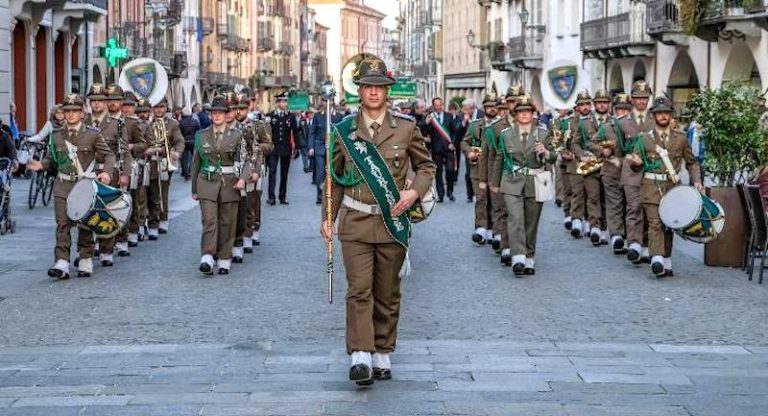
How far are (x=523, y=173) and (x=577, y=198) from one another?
14.4 ft

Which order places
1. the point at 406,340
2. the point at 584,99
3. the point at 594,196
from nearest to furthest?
the point at 406,340 → the point at 594,196 → the point at 584,99

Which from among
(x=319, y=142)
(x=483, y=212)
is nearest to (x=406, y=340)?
(x=483, y=212)

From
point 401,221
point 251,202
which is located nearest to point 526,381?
point 401,221

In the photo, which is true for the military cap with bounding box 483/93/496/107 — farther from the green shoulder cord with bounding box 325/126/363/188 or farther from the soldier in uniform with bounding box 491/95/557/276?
the green shoulder cord with bounding box 325/126/363/188

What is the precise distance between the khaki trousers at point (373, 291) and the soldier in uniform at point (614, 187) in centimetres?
766

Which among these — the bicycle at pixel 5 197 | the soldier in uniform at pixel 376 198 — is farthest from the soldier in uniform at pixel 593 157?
the soldier in uniform at pixel 376 198

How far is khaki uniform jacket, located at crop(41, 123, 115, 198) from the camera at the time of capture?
45.5ft

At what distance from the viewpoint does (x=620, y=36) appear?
136ft

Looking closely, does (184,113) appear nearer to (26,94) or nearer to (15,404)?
(26,94)

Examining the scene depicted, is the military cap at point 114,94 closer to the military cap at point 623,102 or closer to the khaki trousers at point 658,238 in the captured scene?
the military cap at point 623,102

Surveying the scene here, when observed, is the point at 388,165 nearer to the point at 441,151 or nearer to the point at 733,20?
the point at 441,151

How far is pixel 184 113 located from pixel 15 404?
2871 centimetres

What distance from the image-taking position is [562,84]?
84.6ft

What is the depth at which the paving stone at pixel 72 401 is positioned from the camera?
7.80 meters
